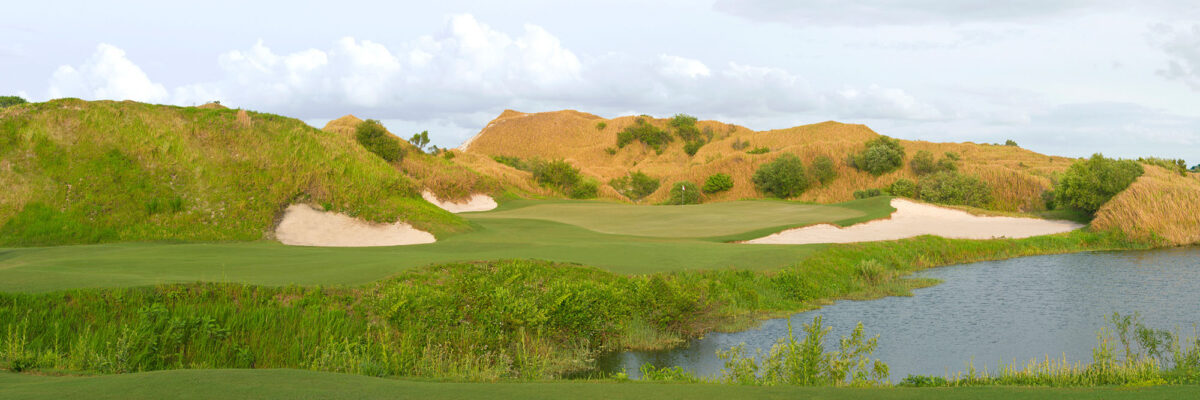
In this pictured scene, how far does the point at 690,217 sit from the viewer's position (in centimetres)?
3269

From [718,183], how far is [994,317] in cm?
3573

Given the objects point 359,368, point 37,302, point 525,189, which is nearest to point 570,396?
point 359,368

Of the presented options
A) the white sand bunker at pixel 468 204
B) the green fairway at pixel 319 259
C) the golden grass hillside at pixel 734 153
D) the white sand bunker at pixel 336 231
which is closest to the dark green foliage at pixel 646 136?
the golden grass hillside at pixel 734 153

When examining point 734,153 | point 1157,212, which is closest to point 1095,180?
point 1157,212

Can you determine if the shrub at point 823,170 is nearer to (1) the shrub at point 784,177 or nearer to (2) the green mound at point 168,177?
(1) the shrub at point 784,177

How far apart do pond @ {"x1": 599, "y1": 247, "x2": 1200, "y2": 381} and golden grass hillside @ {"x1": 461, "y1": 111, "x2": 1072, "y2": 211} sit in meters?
18.6

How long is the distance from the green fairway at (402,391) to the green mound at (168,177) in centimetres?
1711

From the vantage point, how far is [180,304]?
412 inches

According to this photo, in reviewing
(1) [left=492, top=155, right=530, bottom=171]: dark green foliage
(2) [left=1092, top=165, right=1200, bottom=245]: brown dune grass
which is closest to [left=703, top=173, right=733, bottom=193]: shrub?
(1) [left=492, top=155, right=530, bottom=171]: dark green foliage

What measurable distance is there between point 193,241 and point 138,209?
201cm

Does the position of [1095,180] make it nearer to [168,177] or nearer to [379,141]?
[168,177]

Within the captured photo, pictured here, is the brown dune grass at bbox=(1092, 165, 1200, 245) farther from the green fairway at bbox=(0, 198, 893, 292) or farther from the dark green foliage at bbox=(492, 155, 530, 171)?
the dark green foliage at bbox=(492, 155, 530, 171)

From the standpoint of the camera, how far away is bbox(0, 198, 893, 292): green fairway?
11703 millimetres

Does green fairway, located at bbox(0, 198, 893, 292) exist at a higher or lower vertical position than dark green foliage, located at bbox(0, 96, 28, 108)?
lower
